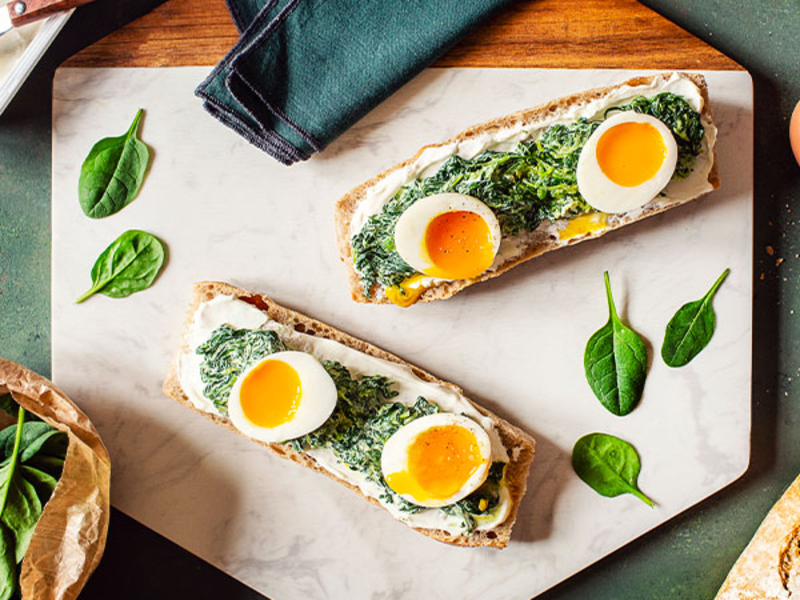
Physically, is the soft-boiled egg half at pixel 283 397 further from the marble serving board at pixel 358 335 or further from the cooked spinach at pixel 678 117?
the cooked spinach at pixel 678 117

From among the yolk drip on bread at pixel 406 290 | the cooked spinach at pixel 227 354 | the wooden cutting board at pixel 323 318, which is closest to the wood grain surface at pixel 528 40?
the wooden cutting board at pixel 323 318

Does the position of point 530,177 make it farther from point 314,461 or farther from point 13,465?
point 13,465

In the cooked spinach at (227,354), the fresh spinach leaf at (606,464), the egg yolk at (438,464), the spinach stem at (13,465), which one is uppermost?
the cooked spinach at (227,354)

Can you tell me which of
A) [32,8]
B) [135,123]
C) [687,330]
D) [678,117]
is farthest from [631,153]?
[32,8]

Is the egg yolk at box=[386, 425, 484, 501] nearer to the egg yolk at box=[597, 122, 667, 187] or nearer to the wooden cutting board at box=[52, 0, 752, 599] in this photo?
the wooden cutting board at box=[52, 0, 752, 599]

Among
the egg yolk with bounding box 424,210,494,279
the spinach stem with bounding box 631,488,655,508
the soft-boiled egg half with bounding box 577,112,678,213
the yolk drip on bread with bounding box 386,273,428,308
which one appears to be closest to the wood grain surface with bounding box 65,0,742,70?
the soft-boiled egg half with bounding box 577,112,678,213

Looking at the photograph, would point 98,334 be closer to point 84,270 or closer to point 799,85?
point 84,270

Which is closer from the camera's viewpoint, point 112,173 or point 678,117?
point 678,117
